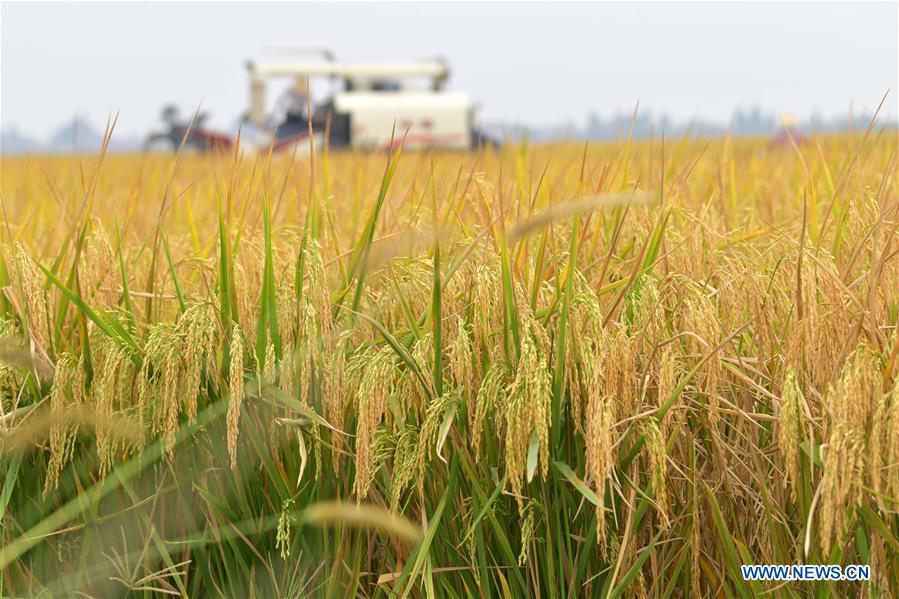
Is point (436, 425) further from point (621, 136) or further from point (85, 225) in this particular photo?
point (621, 136)

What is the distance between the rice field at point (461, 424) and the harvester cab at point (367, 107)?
33.1 feet

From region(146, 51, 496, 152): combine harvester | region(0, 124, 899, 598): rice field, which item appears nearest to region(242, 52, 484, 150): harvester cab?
region(146, 51, 496, 152): combine harvester

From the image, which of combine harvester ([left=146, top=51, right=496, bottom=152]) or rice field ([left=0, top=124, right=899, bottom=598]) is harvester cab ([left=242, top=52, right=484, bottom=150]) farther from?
rice field ([left=0, top=124, right=899, bottom=598])

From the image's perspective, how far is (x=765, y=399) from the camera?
58.2 inches

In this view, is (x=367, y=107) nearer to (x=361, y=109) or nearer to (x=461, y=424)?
(x=361, y=109)

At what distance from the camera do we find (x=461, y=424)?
1388 millimetres

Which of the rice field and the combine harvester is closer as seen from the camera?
the rice field

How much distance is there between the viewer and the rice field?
1.28 meters

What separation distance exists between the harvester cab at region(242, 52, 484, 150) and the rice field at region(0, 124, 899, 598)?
1008cm

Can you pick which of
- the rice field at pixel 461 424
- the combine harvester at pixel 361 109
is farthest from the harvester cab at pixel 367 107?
the rice field at pixel 461 424

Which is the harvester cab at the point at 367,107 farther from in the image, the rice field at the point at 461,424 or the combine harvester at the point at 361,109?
the rice field at the point at 461,424

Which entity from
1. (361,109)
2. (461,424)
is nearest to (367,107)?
(361,109)

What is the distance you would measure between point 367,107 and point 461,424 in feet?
37.6

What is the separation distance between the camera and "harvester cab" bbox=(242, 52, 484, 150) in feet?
39.9
